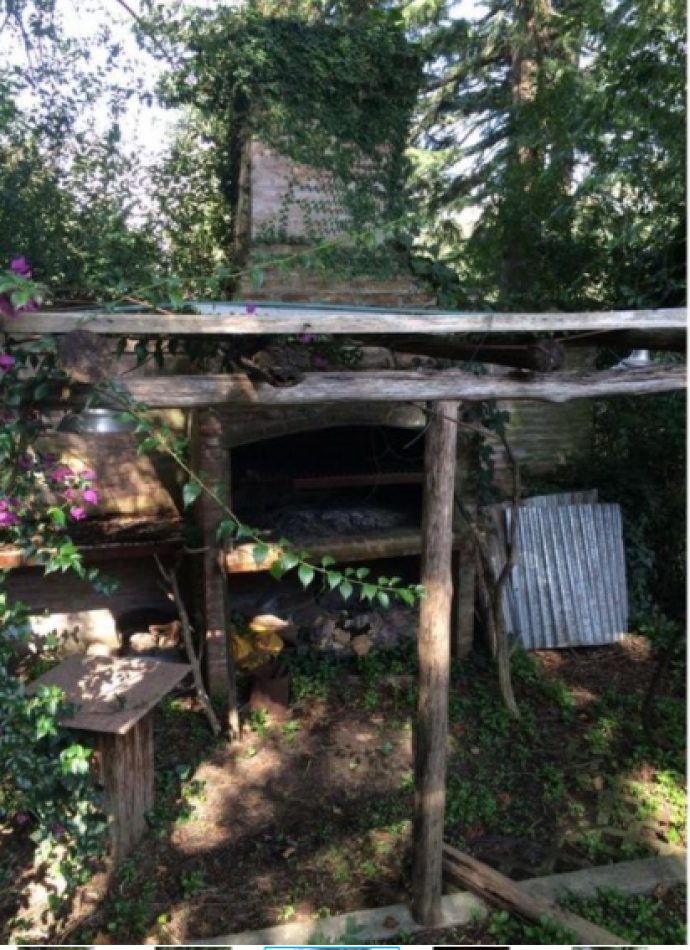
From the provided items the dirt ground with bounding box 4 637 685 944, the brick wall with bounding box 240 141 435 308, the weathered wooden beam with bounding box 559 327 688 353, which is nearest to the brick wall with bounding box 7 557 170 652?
the dirt ground with bounding box 4 637 685 944

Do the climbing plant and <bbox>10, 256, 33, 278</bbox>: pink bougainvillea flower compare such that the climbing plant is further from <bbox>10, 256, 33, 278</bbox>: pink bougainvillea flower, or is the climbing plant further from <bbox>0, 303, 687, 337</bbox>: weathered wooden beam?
<bbox>10, 256, 33, 278</bbox>: pink bougainvillea flower

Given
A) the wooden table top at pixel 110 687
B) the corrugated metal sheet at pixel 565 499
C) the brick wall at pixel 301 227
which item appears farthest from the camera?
the corrugated metal sheet at pixel 565 499

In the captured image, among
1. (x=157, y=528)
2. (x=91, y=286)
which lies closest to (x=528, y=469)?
(x=157, y=528)

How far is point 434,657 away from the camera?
11.3 ft

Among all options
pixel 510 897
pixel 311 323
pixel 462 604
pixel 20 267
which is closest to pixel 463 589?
pixel 462 604

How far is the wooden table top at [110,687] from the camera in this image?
3.71m

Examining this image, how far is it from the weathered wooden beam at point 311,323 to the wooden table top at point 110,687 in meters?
2.10

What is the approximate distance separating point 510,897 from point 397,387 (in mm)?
2773

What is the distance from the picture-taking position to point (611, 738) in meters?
5.45

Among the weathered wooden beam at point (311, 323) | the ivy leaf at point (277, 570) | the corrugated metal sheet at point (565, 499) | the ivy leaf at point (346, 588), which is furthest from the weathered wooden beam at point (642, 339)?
the corrugated metal sheet at point (565, 499)

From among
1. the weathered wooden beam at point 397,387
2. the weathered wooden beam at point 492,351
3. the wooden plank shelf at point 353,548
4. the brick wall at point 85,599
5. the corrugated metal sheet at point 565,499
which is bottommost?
the brick wall at point 85,599

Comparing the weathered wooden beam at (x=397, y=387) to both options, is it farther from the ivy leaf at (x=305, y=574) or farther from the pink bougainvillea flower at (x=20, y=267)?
the ivy leaf at (x=305, y=574)

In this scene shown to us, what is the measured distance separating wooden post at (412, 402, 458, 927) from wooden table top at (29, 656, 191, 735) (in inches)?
61.2

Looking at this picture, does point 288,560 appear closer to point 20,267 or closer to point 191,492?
point 191,492
